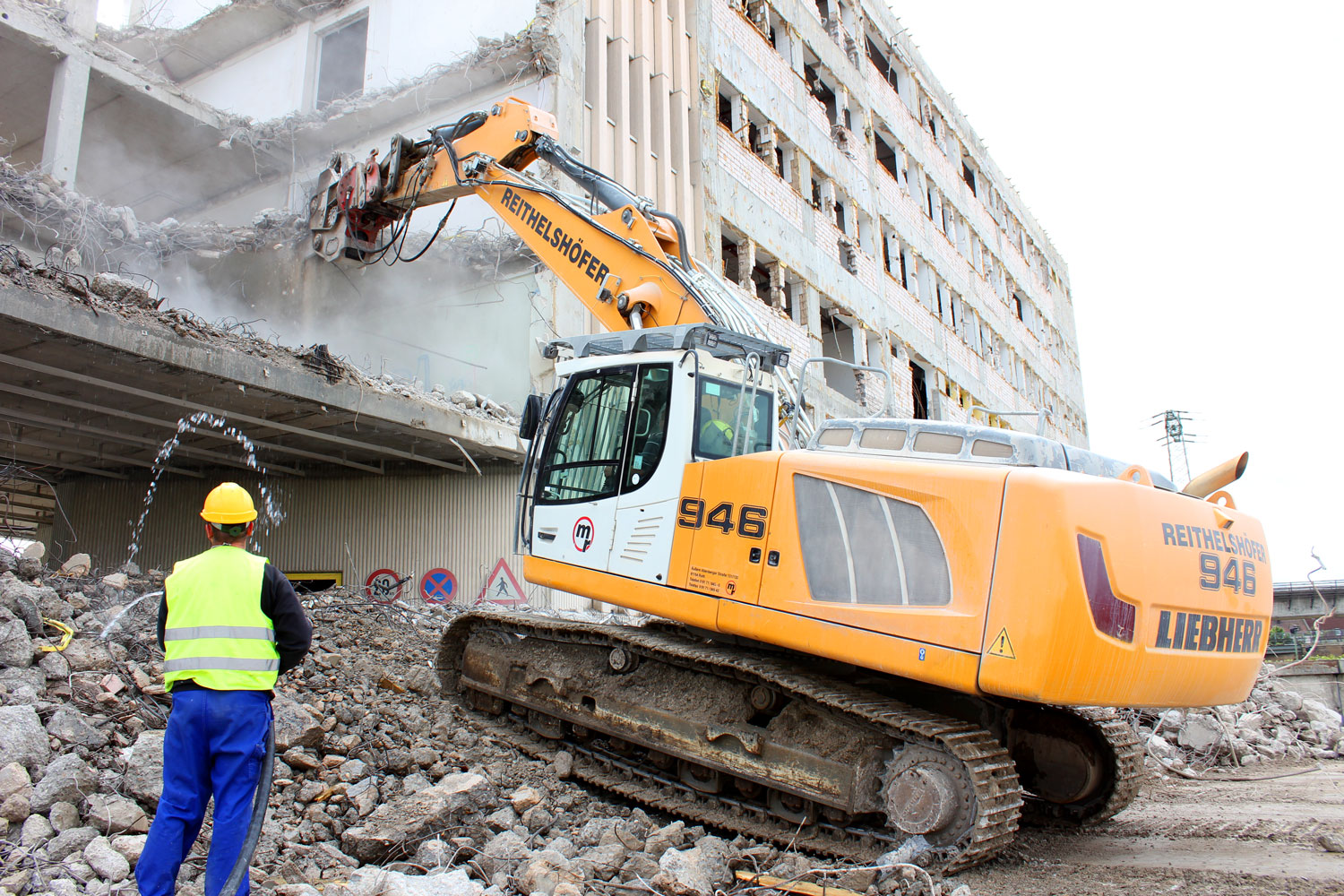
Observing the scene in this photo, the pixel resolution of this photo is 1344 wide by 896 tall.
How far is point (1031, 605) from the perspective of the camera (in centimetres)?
415

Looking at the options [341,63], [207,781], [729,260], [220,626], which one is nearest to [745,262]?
[729,260]

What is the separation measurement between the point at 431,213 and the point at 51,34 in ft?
24.1

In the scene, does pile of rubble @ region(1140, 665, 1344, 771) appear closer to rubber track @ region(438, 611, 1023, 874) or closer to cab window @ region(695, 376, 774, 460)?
rubber track @ region(438, 611, 1023, 874)

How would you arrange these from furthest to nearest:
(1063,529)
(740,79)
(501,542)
Result: 1. (740,79)
2. (501,542)
3. (1063,529)

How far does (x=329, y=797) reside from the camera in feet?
16.7

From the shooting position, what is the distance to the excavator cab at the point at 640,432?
18.2 ft

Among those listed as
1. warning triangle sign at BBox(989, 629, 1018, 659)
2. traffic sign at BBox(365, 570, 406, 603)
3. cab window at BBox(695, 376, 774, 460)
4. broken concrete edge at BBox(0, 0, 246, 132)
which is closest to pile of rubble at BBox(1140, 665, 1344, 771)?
warning triangle sign at BBox(989, 629, 1018, 659)

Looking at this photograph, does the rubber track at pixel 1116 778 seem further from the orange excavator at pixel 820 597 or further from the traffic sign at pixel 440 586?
the traffic sign at pixel 440 586

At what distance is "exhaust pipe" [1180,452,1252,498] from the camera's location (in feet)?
16.5

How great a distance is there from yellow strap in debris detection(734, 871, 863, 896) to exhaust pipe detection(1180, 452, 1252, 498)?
285 cm

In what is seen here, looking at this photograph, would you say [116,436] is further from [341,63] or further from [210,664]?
[341,63]

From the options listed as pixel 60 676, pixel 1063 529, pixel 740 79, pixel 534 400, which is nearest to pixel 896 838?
pixel 1063 529

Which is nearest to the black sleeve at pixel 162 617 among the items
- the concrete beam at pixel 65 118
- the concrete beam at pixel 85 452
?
the concrete beam at pixel 85 452

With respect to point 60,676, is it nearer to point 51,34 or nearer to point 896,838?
point 896,838
